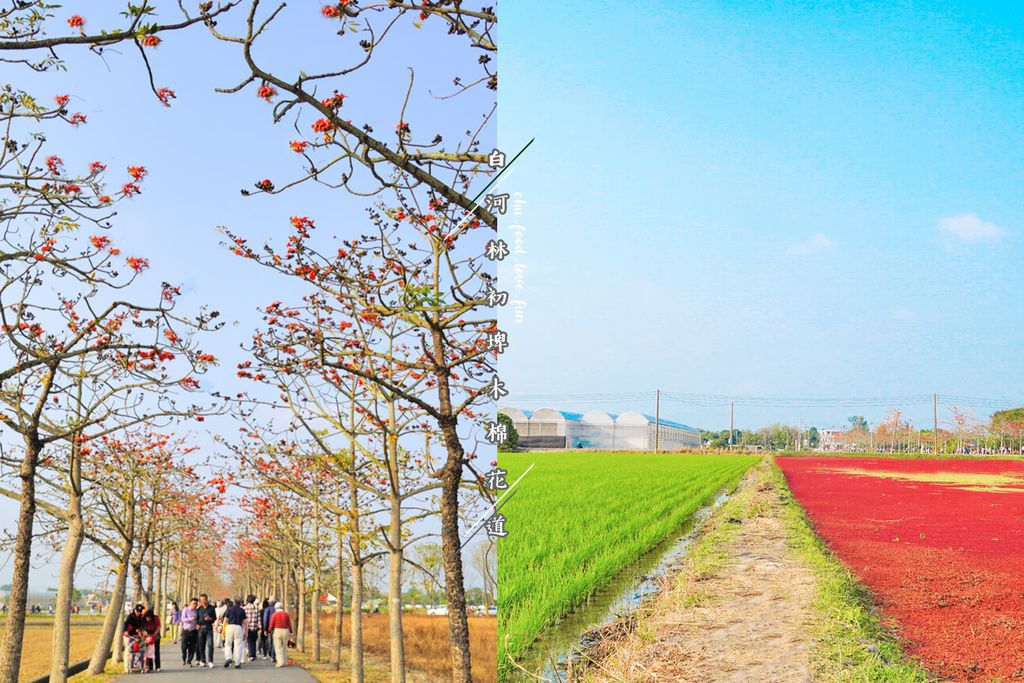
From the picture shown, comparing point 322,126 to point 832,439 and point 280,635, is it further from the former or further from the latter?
point 280,635

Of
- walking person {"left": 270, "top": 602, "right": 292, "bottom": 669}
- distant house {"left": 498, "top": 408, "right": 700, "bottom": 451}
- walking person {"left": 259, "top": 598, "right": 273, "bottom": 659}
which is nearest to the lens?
distant house {"left": 498, "top": 408, "right": 700, "bottom": 451}

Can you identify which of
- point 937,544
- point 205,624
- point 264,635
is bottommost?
point 264,635

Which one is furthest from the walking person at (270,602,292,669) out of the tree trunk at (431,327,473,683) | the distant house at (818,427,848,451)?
the distant house at (818,427,848,451)

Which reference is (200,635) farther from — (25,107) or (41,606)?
(41,606)

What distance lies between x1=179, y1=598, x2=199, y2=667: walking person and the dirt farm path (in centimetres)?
989

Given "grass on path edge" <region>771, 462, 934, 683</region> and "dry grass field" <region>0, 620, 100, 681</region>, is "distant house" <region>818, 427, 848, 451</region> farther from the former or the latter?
"dry grass field" <region>0, 620, 100, 681</region>

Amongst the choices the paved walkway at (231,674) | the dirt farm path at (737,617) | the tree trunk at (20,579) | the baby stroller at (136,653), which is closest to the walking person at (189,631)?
the paved walkway at (231,674)

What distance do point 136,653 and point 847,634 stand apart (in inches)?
427

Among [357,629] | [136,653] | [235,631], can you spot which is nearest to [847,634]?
[357,629]

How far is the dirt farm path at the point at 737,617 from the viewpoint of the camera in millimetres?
4742

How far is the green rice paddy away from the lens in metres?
5.23

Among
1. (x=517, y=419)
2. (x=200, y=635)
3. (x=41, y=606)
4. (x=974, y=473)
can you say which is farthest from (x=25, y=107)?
(x=41, y=606)

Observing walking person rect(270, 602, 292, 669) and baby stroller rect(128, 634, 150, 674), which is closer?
baby stroller rect(128, 634, 150, 674)

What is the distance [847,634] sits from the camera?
488 centimetres
